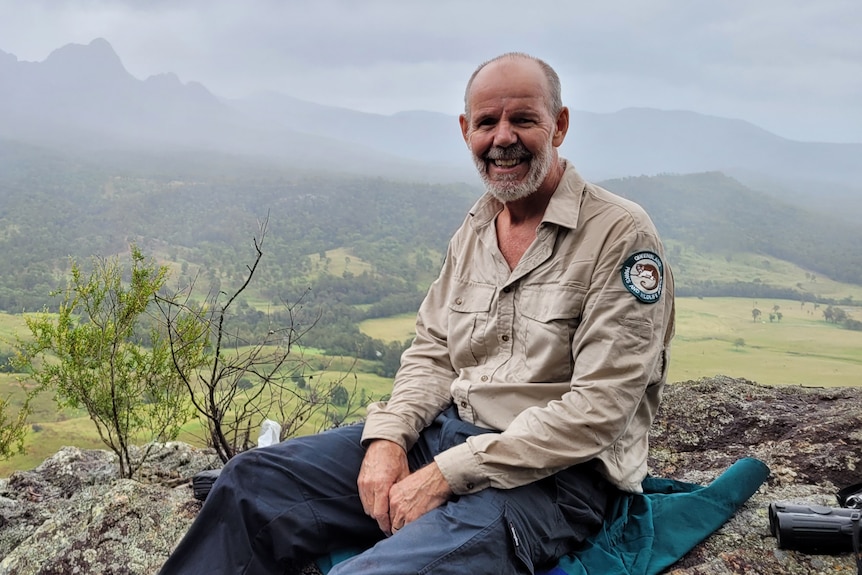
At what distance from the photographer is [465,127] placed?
2604 mm

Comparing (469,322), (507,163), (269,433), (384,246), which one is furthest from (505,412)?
(384,246)

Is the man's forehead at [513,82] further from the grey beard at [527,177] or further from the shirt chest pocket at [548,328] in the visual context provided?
the shirt chest pocket at [548,328]

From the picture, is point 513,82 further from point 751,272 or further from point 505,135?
point 751,272

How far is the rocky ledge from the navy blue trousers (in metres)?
0.52

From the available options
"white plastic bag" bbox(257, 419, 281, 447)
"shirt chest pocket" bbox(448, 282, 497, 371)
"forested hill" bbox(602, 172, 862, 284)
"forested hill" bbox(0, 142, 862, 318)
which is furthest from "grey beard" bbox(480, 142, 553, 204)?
"forested hill" bbox(602, 172, 862, 284)

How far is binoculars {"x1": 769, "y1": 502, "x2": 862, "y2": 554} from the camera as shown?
2.01 metres

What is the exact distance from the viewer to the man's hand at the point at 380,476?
6.97 ft

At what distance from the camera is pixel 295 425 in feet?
18.5

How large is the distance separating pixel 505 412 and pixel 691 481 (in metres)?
1.24

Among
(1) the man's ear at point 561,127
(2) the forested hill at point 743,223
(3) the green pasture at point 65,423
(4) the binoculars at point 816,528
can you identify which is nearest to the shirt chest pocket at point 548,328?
(1) the man's ear at point 561,127

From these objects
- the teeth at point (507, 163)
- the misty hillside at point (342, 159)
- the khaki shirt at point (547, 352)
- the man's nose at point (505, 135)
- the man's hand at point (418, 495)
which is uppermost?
the misty hillside at point (342, 159)

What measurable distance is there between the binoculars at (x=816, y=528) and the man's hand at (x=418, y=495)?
3.88 feet

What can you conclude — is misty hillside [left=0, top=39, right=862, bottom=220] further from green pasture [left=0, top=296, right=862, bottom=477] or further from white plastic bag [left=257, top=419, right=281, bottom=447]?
white plastic bag [left=257, top=419, right=281, bottom=447]

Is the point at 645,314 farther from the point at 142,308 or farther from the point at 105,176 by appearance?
the point at 105,176
